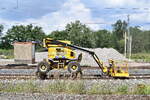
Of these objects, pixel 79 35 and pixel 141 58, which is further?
pixel 79 35

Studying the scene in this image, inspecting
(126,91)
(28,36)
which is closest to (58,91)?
(126,91)

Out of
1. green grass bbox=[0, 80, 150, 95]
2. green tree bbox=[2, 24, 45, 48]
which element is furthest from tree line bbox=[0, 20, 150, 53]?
green grass bbox=[0, 80, 150, 95]

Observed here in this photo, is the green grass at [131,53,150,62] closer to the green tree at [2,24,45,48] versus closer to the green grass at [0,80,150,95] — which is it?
the green grass at [0,80,150,95]

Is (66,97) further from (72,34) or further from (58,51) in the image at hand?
(72,34)

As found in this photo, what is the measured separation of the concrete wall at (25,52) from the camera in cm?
3141

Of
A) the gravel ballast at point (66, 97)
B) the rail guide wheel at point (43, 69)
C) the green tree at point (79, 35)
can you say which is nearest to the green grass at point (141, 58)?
the green tree at point (79, 35)

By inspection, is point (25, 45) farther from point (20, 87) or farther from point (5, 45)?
point (5, 45)

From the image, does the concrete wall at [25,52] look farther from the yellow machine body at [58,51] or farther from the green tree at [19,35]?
the green tree at [19,35]

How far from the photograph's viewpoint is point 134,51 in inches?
3501

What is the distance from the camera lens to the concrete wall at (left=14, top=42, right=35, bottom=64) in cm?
3141

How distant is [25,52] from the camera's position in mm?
31906

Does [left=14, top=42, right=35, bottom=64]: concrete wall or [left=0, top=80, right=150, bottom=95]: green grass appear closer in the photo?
[left=0, top=80, right=150, bottom=95]: green grass

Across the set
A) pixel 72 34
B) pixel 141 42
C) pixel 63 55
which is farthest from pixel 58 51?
pixel 141 42

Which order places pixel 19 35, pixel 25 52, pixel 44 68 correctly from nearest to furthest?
pixel 44 68 < pixel 25 52 < pixel 19 35
